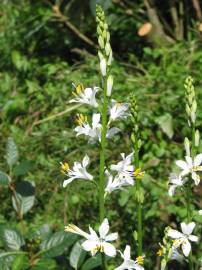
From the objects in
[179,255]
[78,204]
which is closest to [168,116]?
[78,204]

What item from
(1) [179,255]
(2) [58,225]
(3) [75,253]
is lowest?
(2) [58,225]

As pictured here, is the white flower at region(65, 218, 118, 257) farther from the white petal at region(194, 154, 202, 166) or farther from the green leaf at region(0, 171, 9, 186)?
the green leaf at region(0, 171, 9, 186)

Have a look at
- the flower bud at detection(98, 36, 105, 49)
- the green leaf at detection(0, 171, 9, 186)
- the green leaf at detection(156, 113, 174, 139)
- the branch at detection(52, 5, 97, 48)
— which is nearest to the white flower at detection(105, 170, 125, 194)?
the flower bud at detection(98, 36, 105, 49)

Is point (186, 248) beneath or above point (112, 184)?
beneath

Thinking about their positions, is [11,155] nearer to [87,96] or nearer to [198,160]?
[87,96]

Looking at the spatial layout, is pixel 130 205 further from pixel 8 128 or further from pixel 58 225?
pixel 8 128

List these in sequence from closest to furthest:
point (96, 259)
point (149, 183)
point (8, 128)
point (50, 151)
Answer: point (96, 259) → point (149, 183) → point (50, 151) → point (8, 128)

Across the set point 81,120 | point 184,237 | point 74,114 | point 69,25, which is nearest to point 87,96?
point 81,120
